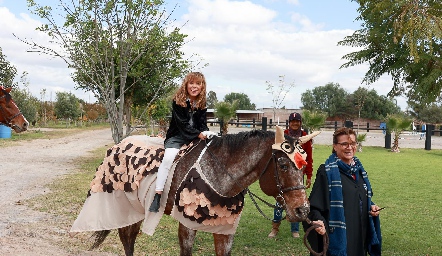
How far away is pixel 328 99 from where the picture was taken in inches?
2682

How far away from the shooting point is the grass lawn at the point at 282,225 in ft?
18.9

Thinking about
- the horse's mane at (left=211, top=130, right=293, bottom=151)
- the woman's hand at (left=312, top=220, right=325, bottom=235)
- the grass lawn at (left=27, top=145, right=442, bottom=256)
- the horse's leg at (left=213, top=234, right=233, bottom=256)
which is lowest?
the grass lawn at (left=27, top=145, right=442, bottom=256)

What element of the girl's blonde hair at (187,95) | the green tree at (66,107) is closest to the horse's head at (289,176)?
the girl's blonde hair at (187,95)

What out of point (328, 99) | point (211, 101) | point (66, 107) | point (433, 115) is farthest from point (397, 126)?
point (328, 99)

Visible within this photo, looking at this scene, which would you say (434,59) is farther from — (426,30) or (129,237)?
(129,237)

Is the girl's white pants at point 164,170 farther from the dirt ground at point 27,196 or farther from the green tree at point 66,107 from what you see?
the green tree at point 66,107

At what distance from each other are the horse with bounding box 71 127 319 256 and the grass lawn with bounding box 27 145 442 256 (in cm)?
202

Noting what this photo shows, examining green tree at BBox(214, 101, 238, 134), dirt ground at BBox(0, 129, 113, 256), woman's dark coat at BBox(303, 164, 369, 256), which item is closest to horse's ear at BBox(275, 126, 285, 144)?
woman's dark coat at BBox(303, 164, 369, 256)

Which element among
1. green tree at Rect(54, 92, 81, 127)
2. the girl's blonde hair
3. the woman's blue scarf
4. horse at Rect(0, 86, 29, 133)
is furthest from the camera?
green tree at Rect(54, 92, 81, 127)

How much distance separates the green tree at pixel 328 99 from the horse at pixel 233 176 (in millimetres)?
58473

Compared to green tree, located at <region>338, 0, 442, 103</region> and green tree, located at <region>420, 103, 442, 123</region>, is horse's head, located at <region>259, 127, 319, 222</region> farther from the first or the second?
green tree, located at <region>420, 103, 442, 123</region>

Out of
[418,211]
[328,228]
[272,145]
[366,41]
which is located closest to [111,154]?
[272,145]

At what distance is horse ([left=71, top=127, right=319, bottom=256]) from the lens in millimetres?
3248

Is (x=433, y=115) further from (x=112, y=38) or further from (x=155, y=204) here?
(x=155, y=204)
